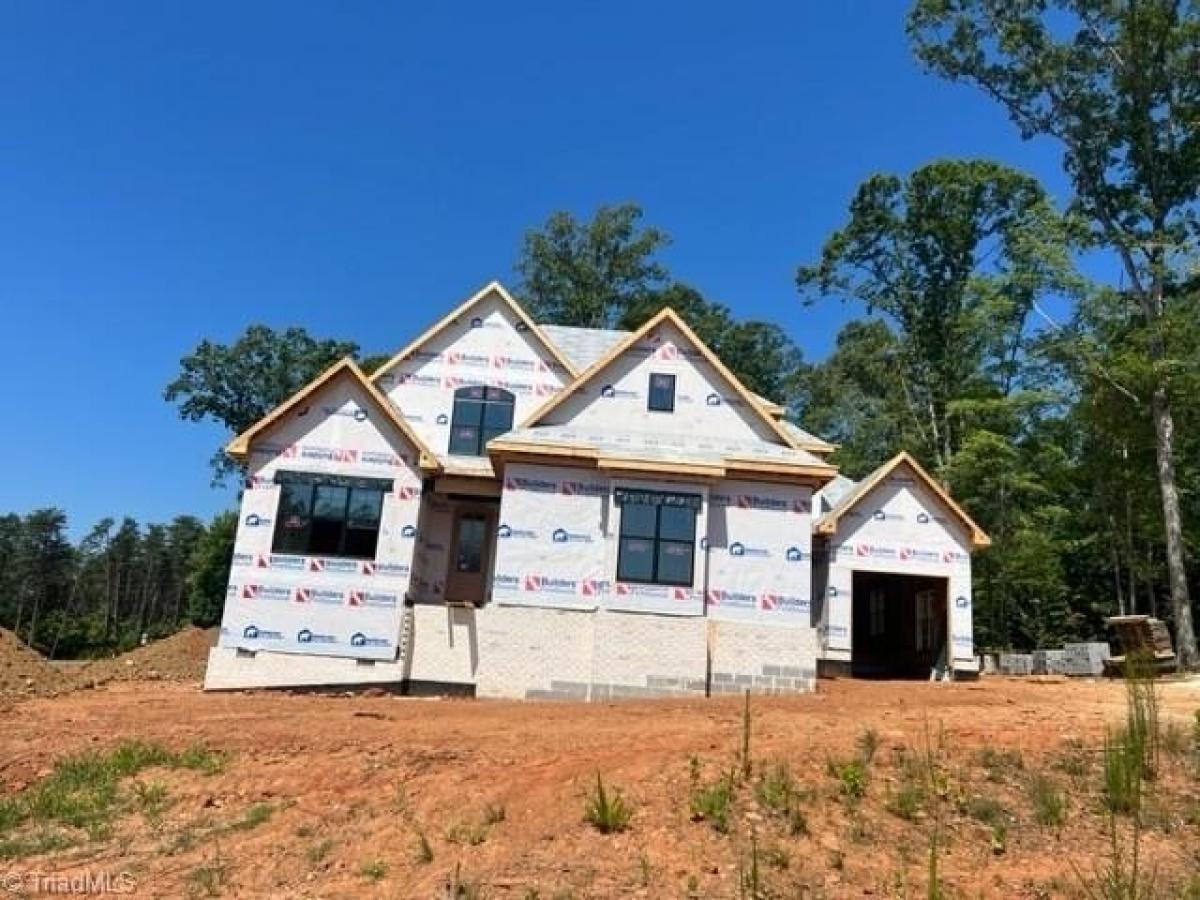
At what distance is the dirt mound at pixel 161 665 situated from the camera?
24609mm

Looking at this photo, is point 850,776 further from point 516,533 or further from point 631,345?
point 631,345

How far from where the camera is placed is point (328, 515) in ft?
62.8

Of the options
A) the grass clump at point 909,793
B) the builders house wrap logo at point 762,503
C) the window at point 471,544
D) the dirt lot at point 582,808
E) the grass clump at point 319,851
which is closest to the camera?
the dirt lot at point 582,808

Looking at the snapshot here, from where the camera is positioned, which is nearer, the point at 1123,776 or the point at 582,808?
the point at 1123,776

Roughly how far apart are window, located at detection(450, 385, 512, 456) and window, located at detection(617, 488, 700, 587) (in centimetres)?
573

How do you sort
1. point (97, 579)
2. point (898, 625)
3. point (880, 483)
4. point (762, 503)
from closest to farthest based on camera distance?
point (762, 503), point (880, 483), point (898, 625), point (97, 579)

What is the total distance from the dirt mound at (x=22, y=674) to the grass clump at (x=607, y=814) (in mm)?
15978

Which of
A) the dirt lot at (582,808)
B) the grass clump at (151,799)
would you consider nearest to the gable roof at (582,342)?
the dirt lot at (582,808)

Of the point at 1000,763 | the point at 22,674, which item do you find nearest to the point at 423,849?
the point at 1000,763

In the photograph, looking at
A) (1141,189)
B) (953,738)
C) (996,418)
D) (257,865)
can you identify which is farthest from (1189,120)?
(257,865)

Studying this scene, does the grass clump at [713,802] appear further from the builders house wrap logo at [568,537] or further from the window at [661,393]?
the window at [661,393]

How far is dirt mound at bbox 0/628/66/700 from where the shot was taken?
67.1 feet

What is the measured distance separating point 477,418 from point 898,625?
43.9 feet

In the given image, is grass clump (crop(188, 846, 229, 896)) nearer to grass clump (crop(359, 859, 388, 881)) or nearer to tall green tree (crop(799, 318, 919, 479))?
grass clump (crop(359, 859, 388, 881))
